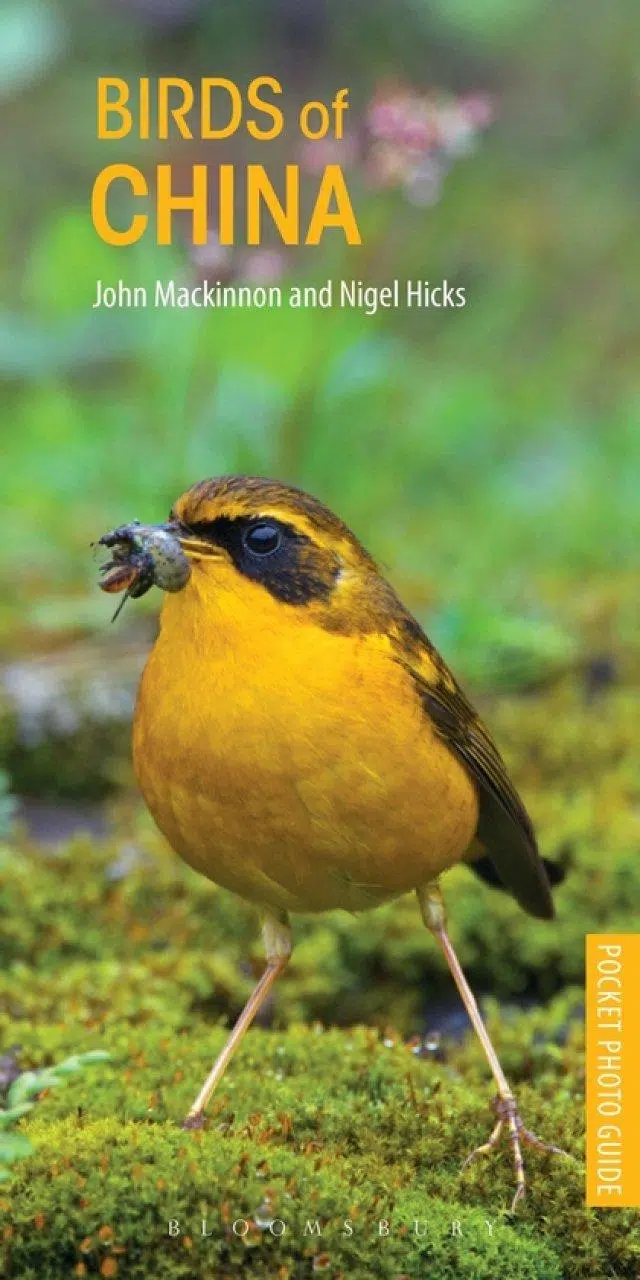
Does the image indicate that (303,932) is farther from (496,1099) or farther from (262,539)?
(262,539)

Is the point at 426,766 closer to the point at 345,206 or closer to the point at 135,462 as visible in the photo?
the point at 345,206

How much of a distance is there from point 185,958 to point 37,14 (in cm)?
382

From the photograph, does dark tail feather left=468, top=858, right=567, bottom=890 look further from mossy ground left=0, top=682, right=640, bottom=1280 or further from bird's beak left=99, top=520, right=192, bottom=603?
bird's beak left=99, top=520, right=192, bottom=603

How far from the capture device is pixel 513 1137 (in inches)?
146

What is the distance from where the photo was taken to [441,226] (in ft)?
29.2

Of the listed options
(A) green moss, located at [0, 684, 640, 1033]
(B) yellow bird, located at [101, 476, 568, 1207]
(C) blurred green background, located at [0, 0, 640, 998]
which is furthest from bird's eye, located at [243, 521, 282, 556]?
(C) blurred green background, located at [0, 0, 640, 998]

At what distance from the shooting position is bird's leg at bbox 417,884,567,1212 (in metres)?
3.65

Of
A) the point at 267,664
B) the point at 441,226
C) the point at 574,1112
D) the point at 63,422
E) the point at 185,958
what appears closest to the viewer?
the point at 267,664

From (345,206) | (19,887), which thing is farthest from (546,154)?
(19,887)

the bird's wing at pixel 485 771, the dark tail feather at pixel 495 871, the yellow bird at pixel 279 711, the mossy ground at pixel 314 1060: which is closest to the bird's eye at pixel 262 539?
the yellow bird at pixel 279 711

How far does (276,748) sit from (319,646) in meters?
0.23

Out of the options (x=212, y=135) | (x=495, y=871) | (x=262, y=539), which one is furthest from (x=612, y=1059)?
(x=212, y=135)

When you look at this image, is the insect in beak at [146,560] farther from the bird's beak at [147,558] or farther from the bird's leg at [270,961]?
the bird's leg at [270,961]

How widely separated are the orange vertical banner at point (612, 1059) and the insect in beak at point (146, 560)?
53.4 inches
